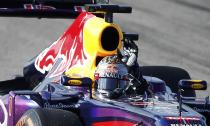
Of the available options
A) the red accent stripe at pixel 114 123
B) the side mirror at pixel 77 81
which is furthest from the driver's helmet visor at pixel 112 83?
the red accent stripe at pixel 114 123

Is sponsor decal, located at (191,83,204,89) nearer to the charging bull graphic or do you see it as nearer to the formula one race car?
the formula one race car

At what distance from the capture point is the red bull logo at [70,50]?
777 cm

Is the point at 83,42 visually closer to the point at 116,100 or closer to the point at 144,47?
the point at 116,100

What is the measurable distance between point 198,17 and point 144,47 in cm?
108

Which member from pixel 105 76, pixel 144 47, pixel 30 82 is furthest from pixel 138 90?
pixel 144 47

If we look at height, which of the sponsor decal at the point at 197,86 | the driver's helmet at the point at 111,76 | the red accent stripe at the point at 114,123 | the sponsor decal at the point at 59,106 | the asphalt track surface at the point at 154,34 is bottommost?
the asphalt track surface at the point at 154,34

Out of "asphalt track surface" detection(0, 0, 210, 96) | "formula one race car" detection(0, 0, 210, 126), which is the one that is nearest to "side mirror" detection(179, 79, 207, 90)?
"formula one race car" detection(0, 0, 210, 126)

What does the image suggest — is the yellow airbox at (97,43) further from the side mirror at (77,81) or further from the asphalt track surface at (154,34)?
the asphalt track surface at (154,34)

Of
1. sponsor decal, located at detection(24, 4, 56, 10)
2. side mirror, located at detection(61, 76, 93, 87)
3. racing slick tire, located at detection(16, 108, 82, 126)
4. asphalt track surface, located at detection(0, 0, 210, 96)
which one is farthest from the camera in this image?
asphalt track surface, located at detection(0, 0, 210, 96)

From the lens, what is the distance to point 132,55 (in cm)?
726

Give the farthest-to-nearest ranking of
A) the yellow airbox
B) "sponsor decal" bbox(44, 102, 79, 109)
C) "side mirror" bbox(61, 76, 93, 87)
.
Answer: the yellow airbox
"sponsor decal" bbox(44, 102, 79, 109)
"side mirror" bbox(61, 76, 93, 87)

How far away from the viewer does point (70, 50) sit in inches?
312

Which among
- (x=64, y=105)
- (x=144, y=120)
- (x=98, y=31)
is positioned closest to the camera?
(x=144, y=120)

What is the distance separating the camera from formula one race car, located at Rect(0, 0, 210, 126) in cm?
654
